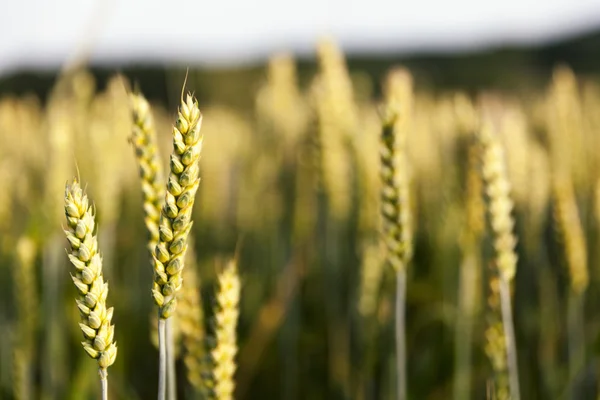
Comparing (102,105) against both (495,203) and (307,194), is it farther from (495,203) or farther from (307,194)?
(495,203)

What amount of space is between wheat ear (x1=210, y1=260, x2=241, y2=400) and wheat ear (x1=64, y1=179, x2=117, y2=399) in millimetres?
250

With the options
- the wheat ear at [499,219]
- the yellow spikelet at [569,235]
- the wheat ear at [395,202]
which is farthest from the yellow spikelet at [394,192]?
the yellow spikelet at [569,235]

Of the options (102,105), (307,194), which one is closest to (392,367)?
(307,194)

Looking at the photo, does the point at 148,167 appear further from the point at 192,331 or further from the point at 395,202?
the point at 395,202

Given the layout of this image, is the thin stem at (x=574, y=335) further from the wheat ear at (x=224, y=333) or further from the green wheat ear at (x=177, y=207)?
the green wheat ear at (x=177, y=207)

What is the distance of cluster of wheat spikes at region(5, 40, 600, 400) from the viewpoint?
44.1 inches

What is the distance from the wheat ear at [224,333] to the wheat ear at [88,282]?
0.25 m

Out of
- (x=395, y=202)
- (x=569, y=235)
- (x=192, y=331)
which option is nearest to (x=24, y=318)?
(x=192, y=331)

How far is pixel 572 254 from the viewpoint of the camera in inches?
77.7

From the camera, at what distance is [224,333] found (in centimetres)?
106

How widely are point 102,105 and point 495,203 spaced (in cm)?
286

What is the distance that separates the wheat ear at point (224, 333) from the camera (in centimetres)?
105

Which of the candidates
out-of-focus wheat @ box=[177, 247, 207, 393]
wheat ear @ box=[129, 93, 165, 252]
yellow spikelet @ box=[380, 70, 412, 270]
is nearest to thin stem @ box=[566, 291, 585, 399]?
yellow spikelet @ box=[380, 70, 412, 270]

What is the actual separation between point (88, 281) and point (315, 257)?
2.69 m
